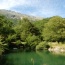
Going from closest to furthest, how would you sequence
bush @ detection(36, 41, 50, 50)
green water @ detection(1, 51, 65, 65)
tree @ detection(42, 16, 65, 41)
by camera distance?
green water @ detection(1, 51, 65, 65) < bush @ detection(36, 41, 50, 50) < tree @ detection(42, 16, 65, 41)

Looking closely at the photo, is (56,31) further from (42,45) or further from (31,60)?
(31,60)

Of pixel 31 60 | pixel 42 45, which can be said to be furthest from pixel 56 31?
pixel 31 60

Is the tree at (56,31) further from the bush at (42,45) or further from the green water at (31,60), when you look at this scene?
the green water at (31,60)

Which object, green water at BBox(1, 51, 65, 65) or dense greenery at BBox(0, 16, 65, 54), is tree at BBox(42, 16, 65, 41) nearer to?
dense greenery at BBox(0, 16, 65, 54)

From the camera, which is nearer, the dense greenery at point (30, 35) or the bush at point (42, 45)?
the bush at point (42, 45)

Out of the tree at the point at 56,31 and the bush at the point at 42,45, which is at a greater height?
the tree at the point at 56,31

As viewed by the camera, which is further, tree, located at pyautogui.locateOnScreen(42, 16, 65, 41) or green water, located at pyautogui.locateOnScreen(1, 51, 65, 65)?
tree, located at pyautogui.locateOnScreen(42, 16, 65, 41)

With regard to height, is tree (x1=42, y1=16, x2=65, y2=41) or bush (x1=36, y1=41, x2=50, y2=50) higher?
tree (x1=42, y1=16, x2=65, y2=41)

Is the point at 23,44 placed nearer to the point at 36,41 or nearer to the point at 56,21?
the point at 36,41

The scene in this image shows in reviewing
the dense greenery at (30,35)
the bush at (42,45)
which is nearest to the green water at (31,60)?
the bush at (42,45)

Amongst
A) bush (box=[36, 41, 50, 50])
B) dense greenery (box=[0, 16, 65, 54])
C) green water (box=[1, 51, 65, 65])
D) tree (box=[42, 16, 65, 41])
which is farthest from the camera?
tree (box=[42, 16, 65, 41])

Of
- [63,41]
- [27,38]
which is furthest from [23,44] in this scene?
[63,41]

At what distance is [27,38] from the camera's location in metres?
83.1

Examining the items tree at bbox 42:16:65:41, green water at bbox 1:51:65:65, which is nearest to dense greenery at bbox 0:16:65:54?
tree at bbox 42:16:65:41
